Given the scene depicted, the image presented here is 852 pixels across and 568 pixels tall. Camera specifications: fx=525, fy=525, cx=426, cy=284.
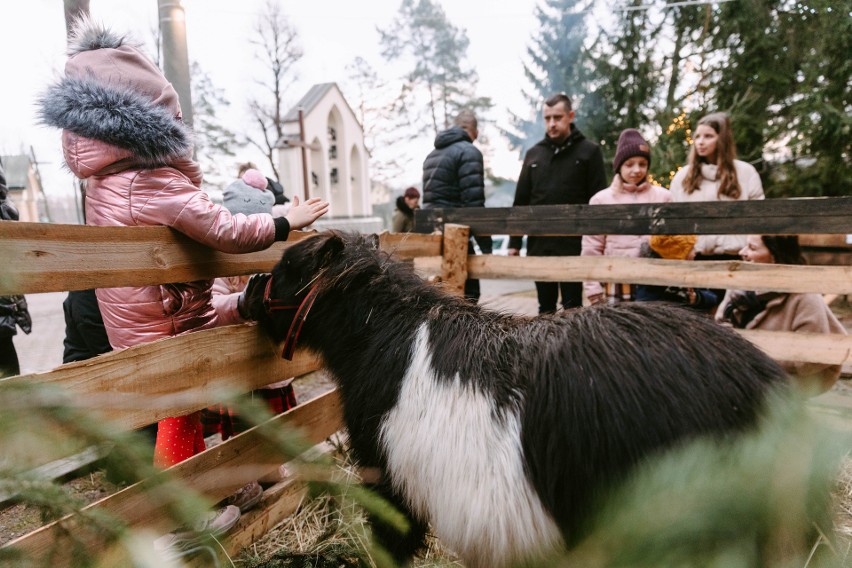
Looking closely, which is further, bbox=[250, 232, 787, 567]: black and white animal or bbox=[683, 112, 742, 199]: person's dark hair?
bbox=[683, 112, 742, 199]: person's dark hair

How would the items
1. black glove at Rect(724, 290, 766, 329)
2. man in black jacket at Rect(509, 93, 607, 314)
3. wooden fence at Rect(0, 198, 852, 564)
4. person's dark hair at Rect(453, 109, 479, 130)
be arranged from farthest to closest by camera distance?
1. person's dark hair at Rect(453, 109, 479, 130)
2. man in black jacket at Rect(509, 93, 607, 314)
3. black glove at Rect(724, 290, 766, 329)
4. wooden fence at Rect(0, 198, 852, 564)

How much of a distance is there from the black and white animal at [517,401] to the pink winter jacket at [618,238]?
2471mm

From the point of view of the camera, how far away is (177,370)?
1.84 meters

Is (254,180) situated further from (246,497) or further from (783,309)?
(783,309)

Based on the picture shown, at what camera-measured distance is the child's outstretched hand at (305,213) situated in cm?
211

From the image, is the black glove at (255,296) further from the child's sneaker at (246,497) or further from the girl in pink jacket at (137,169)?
the child's sneaker at (246,497)

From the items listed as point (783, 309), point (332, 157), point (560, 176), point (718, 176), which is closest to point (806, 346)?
point (783, 309)

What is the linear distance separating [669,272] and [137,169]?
10.1ft

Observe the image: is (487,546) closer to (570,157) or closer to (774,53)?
(570,157)

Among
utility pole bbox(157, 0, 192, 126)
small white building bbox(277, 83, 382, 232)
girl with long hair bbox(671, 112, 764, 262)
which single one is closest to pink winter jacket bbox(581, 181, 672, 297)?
girl with long hair bbox(671, 112, 764, 262)

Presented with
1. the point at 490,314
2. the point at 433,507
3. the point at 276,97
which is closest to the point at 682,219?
the point at 490,314

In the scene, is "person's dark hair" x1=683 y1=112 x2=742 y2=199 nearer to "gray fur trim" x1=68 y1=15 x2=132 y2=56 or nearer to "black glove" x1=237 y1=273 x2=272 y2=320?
"black glove" x1=237 y1=273 x2=272 y2=320

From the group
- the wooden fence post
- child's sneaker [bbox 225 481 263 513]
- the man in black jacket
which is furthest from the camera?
the man in black jacket

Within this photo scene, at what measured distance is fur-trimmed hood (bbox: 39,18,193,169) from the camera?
174cm
